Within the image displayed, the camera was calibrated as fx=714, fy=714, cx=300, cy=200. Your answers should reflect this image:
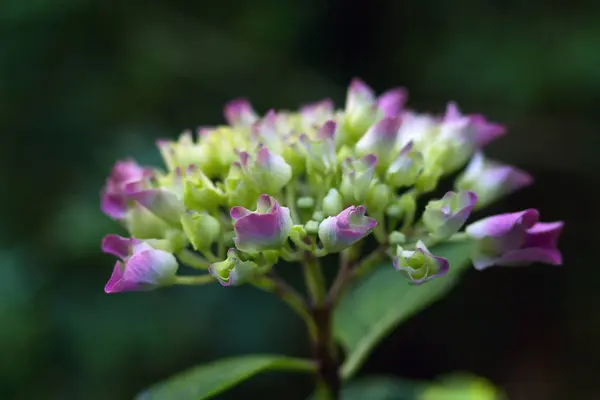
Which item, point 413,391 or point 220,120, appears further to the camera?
point 220,120

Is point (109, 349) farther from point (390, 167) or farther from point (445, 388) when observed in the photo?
point (390, 167)

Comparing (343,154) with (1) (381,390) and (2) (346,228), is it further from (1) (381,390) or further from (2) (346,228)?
(1) (381,390)

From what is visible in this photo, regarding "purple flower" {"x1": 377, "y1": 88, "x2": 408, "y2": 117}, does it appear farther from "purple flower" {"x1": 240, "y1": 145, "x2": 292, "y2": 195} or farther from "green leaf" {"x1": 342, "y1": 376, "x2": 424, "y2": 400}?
"green leaf" {"x1": 342, "y1": 376, "x2": 424, "y2": 400}

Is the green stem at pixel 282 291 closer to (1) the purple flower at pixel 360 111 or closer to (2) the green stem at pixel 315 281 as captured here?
(2) the green stem at pixel 315 281

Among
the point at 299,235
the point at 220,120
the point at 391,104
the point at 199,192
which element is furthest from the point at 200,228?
the point at 220,120

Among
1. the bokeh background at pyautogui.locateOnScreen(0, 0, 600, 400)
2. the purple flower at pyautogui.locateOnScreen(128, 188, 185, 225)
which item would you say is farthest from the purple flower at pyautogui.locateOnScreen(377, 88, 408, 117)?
the bokeh background at pyautogui.locateOnScreen(0, 0, 600, 400)

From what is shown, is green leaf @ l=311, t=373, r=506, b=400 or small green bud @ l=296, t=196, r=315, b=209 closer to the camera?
small green bud @ l=296, t=196, r=315, b=209
